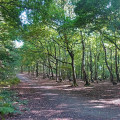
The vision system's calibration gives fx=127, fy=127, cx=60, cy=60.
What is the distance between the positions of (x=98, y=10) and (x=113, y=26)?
178 cm

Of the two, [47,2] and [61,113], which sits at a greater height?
[47,2]

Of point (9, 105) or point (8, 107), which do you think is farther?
point (9, 105)

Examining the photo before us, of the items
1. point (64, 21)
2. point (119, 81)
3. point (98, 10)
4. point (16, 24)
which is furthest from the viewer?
point (119, 81)

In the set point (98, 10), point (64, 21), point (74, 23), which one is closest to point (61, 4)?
point (64, 21)

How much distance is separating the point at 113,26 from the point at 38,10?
6.20 meters

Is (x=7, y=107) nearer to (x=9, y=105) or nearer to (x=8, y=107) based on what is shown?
(x=8, y=107)

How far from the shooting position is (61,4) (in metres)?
18.6

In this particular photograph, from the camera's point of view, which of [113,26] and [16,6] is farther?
[113,26]

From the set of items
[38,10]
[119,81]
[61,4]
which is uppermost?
[61,4]

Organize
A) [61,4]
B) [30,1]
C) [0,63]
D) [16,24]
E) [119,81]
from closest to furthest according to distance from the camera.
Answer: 1. [30,1]
2. [16,24]
3. [0,63]
4. [61,4]
5. [119,81]

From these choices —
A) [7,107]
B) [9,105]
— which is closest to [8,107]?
[7,107]

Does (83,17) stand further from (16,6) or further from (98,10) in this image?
(16,6)

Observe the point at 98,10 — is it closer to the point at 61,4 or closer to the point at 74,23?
the point at 74,23

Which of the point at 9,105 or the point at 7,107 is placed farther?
the point at 9,105
